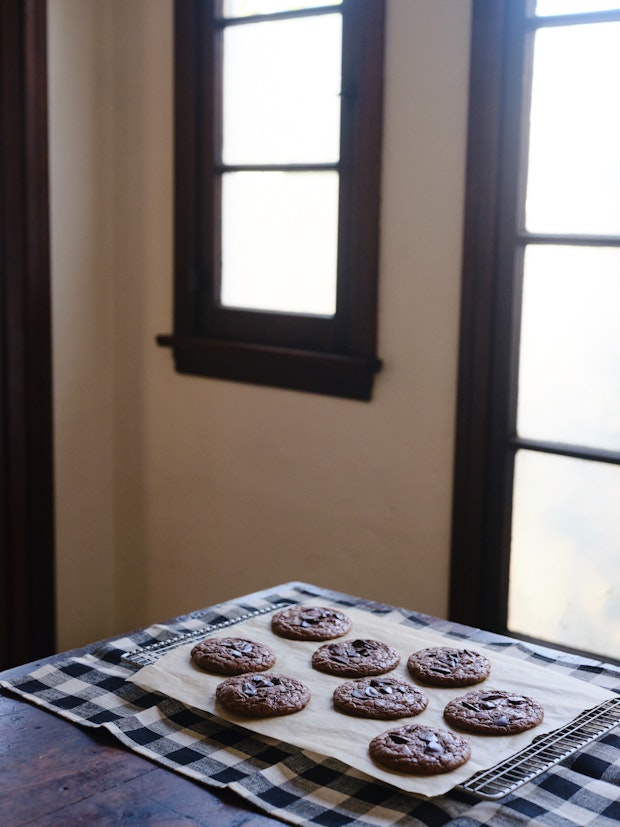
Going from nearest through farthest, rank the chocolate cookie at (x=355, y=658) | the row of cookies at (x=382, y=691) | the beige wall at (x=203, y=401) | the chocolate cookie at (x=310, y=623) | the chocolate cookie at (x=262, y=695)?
the row of cookies at (x=382, y=691), the chocolate cookie at (x=262, y=695), the chocolate cookie at (x=355, y=658), the chocolate cookie at (x=310, y=623), the beige wall at (x=203, y=401)

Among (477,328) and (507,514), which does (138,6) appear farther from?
(507,514)

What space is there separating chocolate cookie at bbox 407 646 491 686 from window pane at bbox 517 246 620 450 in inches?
33.2

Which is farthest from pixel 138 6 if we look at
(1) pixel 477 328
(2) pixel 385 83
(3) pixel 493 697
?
(3) pixel 493 697

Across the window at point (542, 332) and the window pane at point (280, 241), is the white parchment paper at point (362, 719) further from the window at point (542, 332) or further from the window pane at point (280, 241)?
the window pane at point (280, 241)

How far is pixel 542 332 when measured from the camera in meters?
2.25

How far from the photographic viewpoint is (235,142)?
2791 millimetres

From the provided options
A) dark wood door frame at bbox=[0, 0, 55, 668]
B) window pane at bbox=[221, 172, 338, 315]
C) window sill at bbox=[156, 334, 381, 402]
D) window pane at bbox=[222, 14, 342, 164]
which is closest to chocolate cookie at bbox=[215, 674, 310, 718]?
window sill at bbox=[156, 334, 381, 402]

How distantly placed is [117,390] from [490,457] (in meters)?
1.25

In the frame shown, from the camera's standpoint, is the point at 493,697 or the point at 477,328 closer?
the point at 493,697

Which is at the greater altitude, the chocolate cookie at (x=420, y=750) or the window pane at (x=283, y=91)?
the window pane at (x=283, y=91)

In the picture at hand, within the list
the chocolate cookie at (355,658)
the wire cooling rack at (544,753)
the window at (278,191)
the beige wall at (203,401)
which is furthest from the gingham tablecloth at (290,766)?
the window at (278,191)

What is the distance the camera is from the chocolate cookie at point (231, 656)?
4.72 feet

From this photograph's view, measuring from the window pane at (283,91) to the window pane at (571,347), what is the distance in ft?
2.15

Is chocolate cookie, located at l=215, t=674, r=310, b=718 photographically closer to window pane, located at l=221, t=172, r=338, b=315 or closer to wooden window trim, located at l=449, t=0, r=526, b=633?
wooden window trim, located at l=449, t=0, r=526, b=633
